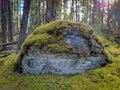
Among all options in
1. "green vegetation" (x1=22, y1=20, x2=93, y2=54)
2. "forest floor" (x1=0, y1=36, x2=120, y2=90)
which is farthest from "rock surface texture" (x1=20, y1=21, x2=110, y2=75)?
"forest floor" (x1=0, y1=36, x2=120, y2=90)

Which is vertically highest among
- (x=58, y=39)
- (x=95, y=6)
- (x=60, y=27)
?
(x=95, y=6)

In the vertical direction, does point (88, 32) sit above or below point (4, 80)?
above

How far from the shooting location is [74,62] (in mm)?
4629

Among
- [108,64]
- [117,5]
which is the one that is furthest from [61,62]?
[117,5]

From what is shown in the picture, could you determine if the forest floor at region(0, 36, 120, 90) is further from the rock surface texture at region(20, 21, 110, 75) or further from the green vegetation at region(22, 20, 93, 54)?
the green vegetation at region(22, 20, 93, 54)

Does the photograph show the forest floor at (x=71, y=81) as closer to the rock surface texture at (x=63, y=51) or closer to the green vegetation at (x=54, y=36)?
the rock surface texture at (x=63, y=51)

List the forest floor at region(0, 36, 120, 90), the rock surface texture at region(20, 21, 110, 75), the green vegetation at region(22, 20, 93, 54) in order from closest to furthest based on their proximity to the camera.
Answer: the forest floor at region(0, 36, 120, 90) → the rock surface texture at region(20, 21, 110, 75) → the green vegetation at region(22, 20, 93, 54)

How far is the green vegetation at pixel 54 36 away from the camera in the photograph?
480 cm

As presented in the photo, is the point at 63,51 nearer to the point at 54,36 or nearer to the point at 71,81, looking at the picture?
the point at 54,36

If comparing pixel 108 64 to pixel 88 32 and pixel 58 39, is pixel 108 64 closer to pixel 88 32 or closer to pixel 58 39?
pixel 88 32

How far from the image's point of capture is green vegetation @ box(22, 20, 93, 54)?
4.80 m

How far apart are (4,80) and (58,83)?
157cm

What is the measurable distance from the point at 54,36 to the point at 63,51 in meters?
0.59

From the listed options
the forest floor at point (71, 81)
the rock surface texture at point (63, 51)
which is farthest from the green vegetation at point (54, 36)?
the forest floor at point (71, 81)
